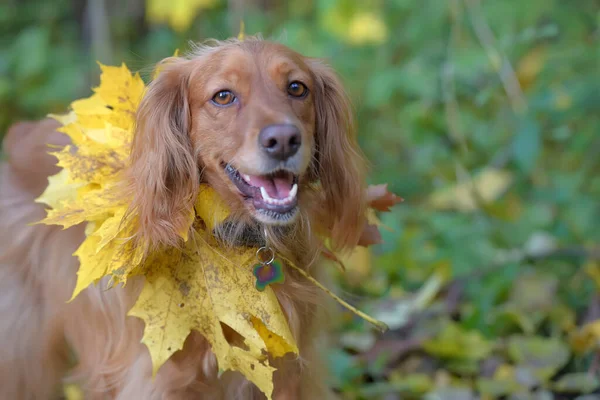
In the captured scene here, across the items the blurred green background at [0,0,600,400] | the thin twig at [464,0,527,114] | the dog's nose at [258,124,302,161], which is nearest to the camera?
the dog's nose at [258,124,302,161]

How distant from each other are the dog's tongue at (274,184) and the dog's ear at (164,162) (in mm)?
220

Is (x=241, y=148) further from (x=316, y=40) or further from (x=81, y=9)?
(x=81, y=9)

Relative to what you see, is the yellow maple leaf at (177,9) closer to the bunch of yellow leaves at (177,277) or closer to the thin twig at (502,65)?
the thin twig at (502,65)

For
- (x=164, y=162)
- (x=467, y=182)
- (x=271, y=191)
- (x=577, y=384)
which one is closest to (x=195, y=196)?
(x=164, y=162)

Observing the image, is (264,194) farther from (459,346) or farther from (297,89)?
(459,346)

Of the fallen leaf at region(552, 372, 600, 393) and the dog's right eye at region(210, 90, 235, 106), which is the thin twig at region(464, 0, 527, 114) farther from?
the dog's right eye at region(210, 90, 235, 106)

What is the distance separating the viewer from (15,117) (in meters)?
6.24

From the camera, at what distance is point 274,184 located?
2465 mm

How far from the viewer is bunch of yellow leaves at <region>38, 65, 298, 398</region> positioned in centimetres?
241

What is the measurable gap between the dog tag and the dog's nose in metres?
0.40

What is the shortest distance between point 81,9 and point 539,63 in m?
5.40

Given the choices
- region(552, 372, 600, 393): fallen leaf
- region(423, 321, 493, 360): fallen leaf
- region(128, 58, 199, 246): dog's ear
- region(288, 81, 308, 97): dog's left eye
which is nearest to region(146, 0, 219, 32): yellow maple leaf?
region(423, 321, 493, 360): fallen leaf

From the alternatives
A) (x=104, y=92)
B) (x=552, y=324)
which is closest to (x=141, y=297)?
(x=104, y=92)

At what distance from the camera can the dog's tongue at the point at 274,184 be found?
244 centimetres
